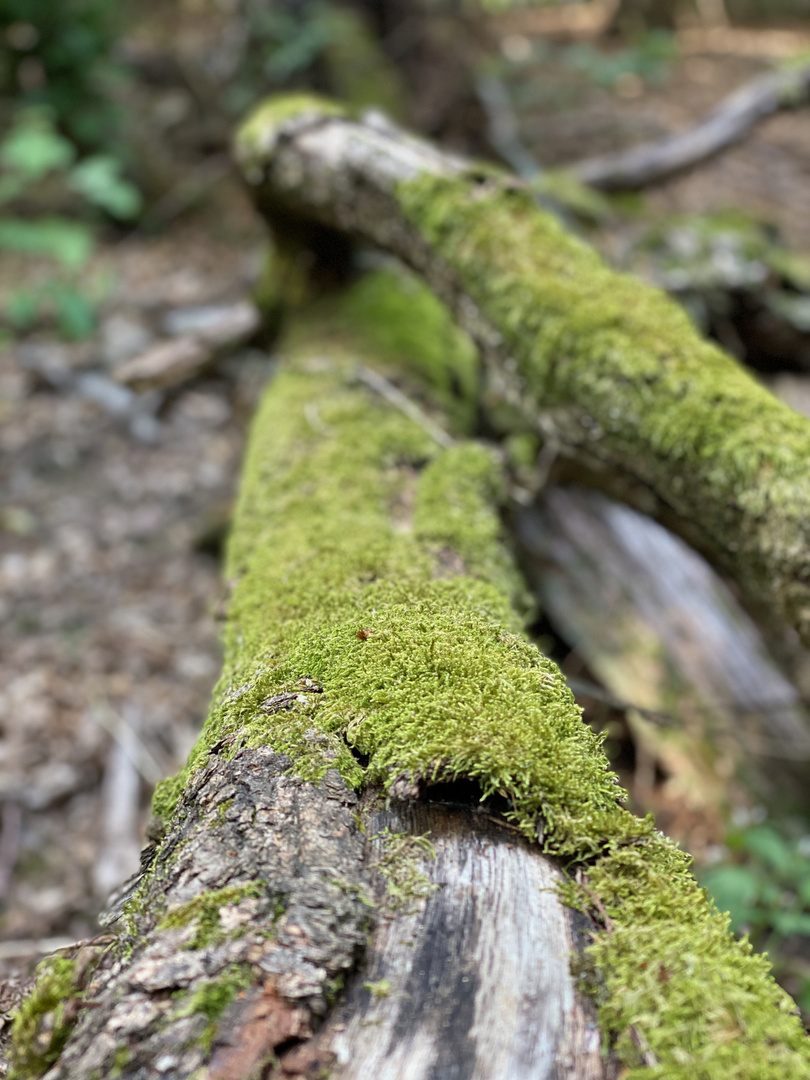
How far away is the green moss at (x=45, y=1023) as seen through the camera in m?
1.19

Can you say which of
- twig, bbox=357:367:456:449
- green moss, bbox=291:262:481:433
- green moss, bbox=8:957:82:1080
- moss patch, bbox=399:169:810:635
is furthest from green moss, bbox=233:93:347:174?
green moss, bbox=8:957:82:1080

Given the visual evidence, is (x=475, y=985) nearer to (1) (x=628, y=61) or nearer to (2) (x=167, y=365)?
(2) (x=167, y=365)

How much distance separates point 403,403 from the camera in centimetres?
353

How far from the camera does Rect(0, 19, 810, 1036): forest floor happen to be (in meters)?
3.43

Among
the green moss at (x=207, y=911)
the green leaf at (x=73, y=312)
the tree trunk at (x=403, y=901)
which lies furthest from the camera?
the green leaf at (x=73, y=312)

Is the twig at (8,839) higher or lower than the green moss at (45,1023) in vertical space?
lower

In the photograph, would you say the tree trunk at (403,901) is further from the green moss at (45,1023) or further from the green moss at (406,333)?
the green moss at (406,333)

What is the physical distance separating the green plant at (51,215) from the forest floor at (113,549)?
30 centimetres

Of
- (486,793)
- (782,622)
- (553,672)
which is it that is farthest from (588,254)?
(486,793)

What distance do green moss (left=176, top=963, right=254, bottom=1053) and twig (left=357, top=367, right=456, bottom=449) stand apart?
2.40 meters

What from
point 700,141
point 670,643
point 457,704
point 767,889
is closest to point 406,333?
point 670,643

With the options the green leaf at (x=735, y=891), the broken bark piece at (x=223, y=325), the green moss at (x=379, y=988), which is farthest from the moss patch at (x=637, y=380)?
the broken bark piece at (x=223, y=325)

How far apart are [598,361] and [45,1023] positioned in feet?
Result: 8.07

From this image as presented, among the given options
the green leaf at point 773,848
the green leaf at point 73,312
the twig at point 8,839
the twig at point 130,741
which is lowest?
the twig at point 8,839
